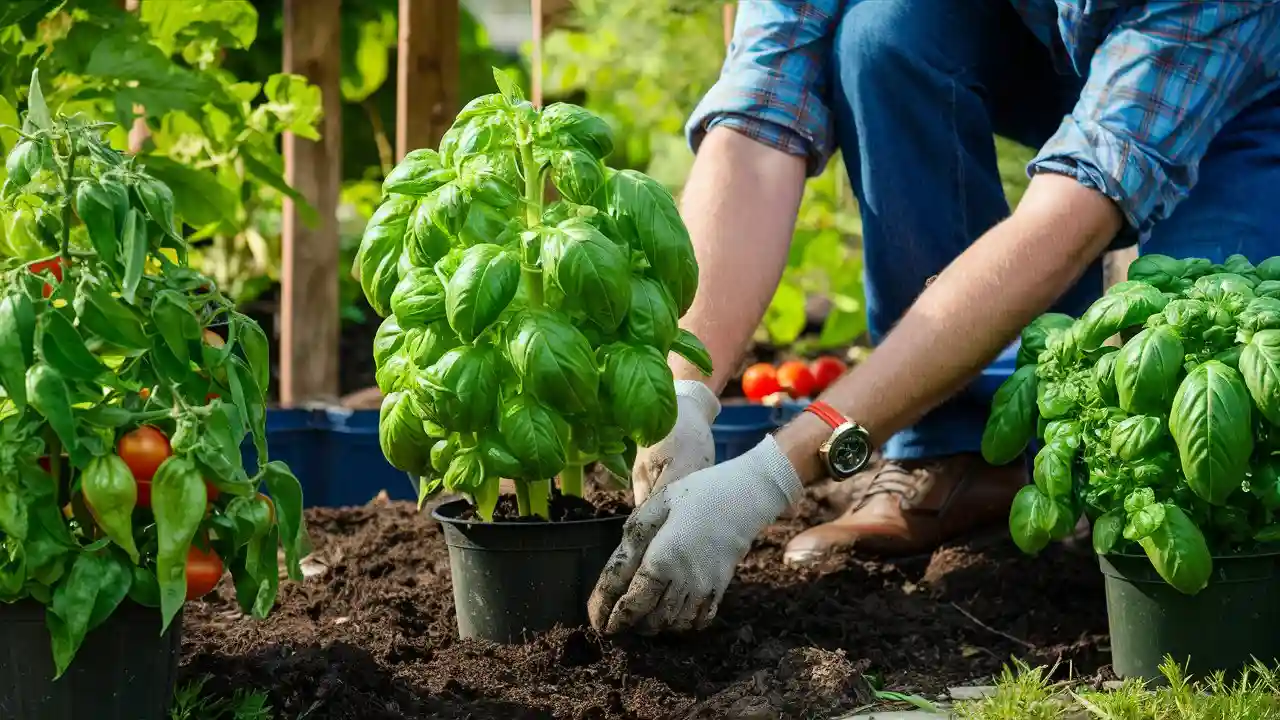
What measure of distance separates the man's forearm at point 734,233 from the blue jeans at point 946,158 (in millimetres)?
236

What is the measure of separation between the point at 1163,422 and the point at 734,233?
3.12 ft

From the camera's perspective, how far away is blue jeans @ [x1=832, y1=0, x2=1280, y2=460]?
278 cm

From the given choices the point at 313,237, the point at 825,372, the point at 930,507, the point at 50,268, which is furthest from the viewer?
the point at 825,372

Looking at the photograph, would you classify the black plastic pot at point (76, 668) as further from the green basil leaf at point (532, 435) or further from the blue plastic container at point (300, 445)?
the blue plastic container at point (300, 445)

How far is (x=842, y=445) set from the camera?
237cm

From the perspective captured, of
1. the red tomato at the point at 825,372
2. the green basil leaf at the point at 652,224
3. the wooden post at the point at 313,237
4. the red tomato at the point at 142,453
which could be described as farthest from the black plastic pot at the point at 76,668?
the red tomato at the point at 825,372

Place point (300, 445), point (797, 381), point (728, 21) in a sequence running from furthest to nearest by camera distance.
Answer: point (728, 21) → point (797, 381) → point (300, 445)

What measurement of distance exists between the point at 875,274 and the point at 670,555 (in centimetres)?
119

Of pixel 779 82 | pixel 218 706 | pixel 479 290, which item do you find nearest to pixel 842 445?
pixel 479 290

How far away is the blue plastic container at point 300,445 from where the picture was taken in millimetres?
3525

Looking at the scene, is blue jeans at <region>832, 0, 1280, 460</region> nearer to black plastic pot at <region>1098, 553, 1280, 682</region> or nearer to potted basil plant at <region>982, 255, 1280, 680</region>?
potted basil plant at <region>982, 255, 1280, 680</region>

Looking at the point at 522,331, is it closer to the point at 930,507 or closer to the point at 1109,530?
the point at 1109,530

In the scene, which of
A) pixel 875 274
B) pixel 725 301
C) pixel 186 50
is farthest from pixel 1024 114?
pixel 186 50

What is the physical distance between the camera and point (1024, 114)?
332 cm
